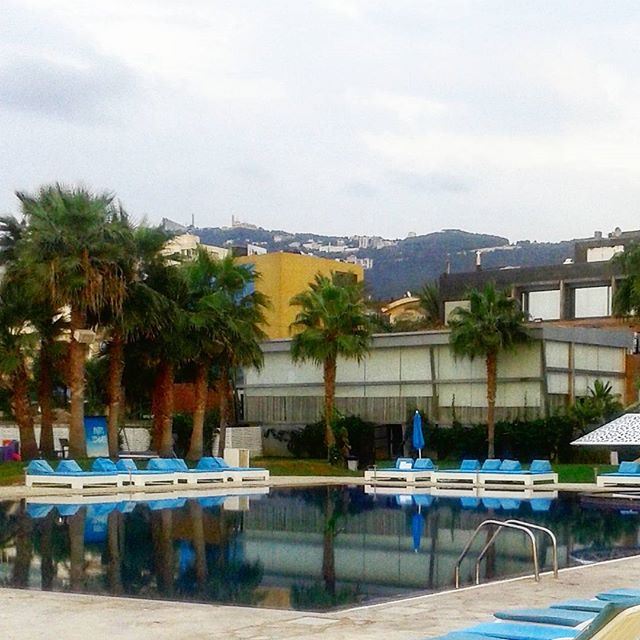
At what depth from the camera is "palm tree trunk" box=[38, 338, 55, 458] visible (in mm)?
37188

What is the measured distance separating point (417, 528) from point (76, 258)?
56.6ft

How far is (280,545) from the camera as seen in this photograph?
17172 mm

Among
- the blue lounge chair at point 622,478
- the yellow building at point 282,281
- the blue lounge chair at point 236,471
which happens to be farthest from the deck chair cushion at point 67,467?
the yellow building at point 282,281

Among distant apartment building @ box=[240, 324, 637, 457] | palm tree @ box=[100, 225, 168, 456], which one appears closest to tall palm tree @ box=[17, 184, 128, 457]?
palm tree @ box=[100, 225, 168, 456]

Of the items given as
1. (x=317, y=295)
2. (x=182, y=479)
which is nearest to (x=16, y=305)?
(x=182, y=479)

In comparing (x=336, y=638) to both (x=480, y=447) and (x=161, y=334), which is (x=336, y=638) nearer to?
(x=161, y=334)

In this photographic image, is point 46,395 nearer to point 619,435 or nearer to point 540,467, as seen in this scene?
point 540,467

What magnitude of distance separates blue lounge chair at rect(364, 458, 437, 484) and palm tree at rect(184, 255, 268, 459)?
6.71 m

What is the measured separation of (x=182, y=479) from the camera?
32.2 metres

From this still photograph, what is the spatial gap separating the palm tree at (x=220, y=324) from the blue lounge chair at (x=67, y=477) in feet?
27.9

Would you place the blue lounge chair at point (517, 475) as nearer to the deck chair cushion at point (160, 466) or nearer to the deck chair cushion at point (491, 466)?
the deck chair cushion at point (491, 466)

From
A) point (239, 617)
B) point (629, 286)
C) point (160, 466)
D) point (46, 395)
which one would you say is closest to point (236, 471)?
point (160, 466)

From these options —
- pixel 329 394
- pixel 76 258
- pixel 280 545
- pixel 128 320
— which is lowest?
pixel 280 545

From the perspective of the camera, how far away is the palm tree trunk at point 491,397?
40.6m
